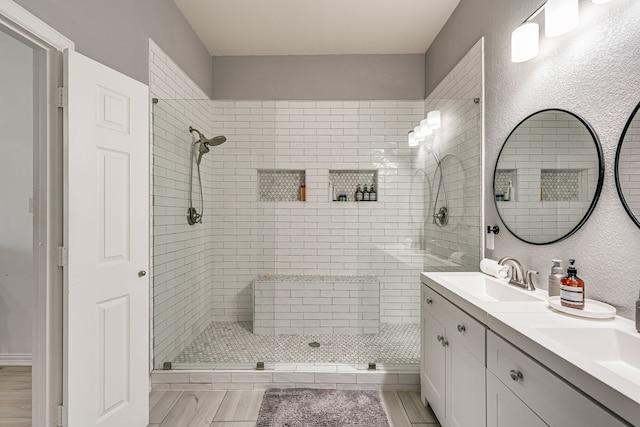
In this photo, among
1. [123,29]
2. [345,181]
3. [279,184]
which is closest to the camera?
[123,29]

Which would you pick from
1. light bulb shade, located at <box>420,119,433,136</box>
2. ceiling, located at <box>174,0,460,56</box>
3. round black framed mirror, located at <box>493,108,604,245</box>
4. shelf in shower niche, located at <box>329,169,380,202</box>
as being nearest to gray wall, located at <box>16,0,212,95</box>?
ceiling, located at <box>174,0,460,56</box>

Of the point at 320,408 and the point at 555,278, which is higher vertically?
the point at 555,278

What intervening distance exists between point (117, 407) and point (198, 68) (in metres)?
2.96

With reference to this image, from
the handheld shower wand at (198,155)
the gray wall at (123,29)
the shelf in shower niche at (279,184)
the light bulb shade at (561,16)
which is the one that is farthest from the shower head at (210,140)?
the light bulb shade at (561,16)

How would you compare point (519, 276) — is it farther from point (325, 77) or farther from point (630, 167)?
point (325, 77)

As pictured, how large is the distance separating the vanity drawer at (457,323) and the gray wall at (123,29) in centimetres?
239

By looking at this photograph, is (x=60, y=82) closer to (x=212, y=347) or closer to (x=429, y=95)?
(x=212, y=347)

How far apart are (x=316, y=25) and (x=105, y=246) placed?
8.59 feet

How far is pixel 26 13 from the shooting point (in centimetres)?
137

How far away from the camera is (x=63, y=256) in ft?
5.08

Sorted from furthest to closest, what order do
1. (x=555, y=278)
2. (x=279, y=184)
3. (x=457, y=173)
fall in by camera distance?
(x=279, y=184) < (x=457, y=173) < (x=555, y=278)

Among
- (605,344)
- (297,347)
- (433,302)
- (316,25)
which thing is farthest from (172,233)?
(605,344)

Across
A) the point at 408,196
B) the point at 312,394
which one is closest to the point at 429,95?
the point at 408,196

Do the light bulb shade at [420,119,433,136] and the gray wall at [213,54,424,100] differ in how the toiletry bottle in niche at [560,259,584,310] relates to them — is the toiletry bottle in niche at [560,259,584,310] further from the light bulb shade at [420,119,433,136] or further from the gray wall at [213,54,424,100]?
the gray wall at [213,54,424,100]
